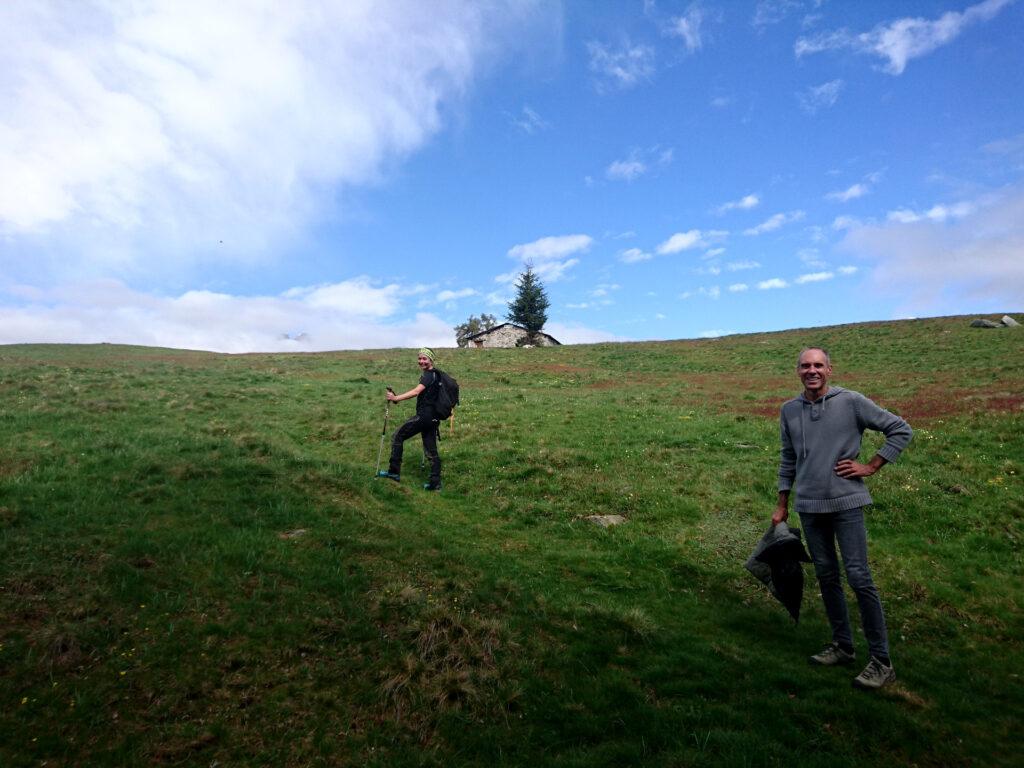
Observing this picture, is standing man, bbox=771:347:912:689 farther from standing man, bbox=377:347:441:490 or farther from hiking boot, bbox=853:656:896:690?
standing man, bbox=377:347:441:490

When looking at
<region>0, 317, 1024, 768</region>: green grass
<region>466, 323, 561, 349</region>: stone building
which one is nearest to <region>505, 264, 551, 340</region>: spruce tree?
<region>466, 323, 561, 349</region>: stone building

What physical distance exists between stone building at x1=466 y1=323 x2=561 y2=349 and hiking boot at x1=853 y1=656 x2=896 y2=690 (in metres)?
68.4

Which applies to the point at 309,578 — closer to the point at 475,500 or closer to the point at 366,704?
the point at 366,704

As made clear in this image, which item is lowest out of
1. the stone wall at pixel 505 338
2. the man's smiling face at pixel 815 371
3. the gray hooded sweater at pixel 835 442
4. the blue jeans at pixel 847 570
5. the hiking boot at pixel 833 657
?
the hiking boot at pixel 833 657

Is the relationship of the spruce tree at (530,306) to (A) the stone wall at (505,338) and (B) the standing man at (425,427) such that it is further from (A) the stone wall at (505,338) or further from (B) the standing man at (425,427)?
(B) the standing man at (425,427)

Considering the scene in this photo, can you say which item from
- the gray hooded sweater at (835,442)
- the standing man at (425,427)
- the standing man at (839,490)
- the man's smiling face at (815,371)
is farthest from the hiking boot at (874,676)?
the standing man at (425,427)

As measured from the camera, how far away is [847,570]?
223 inches

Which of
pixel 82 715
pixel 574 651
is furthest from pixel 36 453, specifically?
pixel 574 651

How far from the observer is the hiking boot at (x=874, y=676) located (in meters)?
5.37

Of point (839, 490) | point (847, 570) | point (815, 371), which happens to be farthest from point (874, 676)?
point (815, 371)

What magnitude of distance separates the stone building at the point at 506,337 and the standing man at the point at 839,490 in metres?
67.7

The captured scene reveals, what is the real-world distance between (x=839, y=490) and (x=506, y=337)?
69.7 m

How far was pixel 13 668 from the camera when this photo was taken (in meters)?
4.95

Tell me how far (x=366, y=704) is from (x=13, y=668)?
10.3 ft
